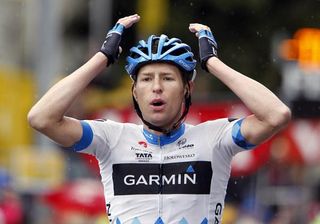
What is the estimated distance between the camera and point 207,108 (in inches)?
907

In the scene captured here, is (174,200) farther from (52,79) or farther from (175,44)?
(52,79)

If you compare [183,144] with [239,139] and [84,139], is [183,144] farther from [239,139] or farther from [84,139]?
[84,139]

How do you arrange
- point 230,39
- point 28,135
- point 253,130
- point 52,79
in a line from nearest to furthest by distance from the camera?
point 253,130 → point 52,79 → point 28,135 → point 230,39

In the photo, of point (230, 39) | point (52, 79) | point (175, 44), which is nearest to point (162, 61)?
point (175, 44)

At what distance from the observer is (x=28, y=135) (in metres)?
28.3

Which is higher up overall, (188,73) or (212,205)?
(188,73)

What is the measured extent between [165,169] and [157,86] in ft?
1.57

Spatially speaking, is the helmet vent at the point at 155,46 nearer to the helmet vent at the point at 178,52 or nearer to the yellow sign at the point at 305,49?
the helmet vent at the point at 178,52

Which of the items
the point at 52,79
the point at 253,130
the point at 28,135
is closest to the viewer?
the point at 253,130

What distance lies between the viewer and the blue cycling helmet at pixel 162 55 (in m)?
7.88

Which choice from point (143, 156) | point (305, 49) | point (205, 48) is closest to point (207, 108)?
point (305, 49)

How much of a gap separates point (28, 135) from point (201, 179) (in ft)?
67.8

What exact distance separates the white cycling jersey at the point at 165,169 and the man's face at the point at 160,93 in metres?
0.17

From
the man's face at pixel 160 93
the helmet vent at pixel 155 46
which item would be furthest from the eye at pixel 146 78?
the helmet vent at pixel 155 46
